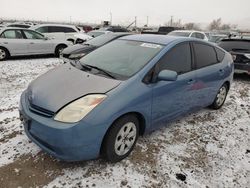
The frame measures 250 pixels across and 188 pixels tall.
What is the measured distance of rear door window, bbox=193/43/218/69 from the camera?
14.7ft

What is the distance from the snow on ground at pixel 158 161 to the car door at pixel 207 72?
1.70 ft

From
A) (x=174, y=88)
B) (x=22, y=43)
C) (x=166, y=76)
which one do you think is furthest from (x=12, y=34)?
(x=166, y=76)

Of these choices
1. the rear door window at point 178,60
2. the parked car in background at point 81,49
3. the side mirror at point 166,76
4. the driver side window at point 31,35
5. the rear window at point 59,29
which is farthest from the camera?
the rear window at point 59,29

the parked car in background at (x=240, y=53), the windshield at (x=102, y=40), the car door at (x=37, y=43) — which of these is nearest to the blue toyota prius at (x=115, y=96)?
the parked car in background at (x=240, y=53)

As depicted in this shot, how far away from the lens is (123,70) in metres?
3.59

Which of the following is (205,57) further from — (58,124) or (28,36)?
(28,36)

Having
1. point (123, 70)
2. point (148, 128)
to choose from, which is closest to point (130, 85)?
point (123, 70)

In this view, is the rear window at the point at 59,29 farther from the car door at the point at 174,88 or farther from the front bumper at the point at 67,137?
the front bumper at the point at 67,137

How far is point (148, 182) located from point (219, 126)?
Result: 2.33 metres

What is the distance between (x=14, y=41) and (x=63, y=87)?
28.0 feet

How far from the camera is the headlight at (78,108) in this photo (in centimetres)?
283

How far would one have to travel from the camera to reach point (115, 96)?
10.00 ft

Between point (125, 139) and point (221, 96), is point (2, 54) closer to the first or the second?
point (221, 96)

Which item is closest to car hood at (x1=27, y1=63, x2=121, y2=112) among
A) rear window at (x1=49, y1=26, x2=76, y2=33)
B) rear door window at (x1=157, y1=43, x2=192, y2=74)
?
rear door window at (x1=157, y1=43, x2=192, y2=74)
